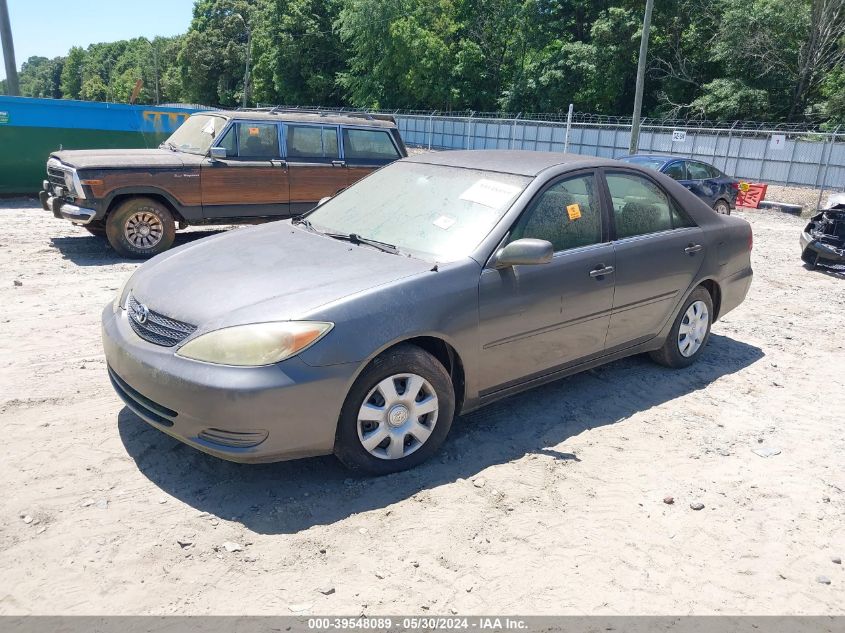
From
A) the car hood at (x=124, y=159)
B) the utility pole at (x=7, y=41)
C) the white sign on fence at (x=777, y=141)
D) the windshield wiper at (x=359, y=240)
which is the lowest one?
the windshield wiper at (x=359, y=240)

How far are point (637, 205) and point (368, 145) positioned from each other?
5.96 m

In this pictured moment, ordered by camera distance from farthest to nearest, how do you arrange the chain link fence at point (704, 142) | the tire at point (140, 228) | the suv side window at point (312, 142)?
1. the chain link fence at point (704, 142)
2. the suv side window at point (312, 142)
3. the tire at point (140, 228)

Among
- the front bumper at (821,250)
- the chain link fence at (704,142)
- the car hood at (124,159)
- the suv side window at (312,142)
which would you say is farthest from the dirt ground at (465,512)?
the chain link fence at (704,142)

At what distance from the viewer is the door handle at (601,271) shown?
448cm

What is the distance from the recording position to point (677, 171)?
531 inches

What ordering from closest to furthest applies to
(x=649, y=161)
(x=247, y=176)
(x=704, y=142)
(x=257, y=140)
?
(x=247, y=176) < (x=257, y=140) < (x=649, y=161) < (x=704, y=142)

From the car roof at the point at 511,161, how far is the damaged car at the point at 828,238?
6450mm

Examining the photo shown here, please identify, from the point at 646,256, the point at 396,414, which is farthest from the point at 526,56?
the point at 396,414

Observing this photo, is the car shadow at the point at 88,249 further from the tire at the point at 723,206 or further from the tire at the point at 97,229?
the tire at the point at 723,206

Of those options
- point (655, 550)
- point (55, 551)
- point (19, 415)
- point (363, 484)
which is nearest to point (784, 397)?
point (655, 550)

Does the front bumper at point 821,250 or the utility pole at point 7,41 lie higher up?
the utility pole at point 7,41

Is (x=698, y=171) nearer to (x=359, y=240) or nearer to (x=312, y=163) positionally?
(x=312, y=163)

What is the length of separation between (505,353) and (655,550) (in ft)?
4.46

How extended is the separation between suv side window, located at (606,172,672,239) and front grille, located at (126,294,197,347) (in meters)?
2.93
